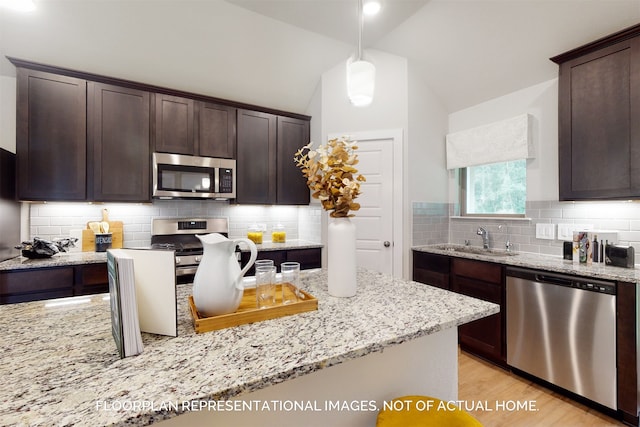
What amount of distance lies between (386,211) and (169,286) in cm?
263

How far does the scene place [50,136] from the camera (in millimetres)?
2412

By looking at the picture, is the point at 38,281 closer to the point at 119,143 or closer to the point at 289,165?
the point at 119,143

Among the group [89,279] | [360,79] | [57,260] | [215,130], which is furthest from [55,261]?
[360,79]

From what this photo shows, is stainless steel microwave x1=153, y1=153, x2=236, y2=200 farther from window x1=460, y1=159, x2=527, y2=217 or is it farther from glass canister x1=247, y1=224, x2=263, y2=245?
window x1=460, y1=159, x2=527, y2=217

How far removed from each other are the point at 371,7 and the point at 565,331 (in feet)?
9.56

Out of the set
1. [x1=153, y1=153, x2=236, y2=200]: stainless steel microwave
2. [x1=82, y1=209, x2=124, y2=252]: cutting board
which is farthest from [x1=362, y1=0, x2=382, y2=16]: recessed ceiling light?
[x1=82, y1=209, x2=124, y2=252]: cutting board

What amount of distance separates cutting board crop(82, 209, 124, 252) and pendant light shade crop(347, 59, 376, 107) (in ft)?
8.56

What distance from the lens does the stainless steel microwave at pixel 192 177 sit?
2.80 metres

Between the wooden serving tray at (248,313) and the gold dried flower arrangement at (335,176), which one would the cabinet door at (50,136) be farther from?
the gold dried flower arrangement at (335,176)

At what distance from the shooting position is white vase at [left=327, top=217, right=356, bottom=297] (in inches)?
49.3

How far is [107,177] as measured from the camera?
103 inches

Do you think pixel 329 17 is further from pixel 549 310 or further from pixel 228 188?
pixel 549 310

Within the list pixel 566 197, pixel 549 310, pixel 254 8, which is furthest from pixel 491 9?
pixel 549 310

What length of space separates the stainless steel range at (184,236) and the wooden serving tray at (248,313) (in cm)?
168
